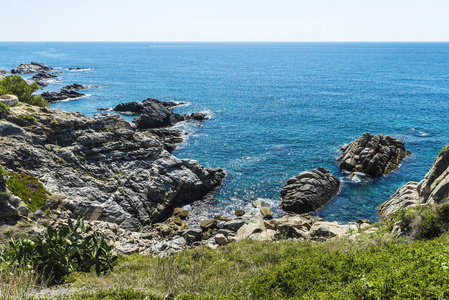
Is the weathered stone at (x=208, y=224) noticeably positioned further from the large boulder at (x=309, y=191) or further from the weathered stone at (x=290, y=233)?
the large boulder at (x=309, y=191)

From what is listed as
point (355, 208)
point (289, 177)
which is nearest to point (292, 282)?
point (355, 208)

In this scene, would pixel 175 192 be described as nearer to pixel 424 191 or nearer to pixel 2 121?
pixel 2 121

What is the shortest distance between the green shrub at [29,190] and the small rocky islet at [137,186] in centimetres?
83

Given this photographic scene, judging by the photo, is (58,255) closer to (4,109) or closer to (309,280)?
(309,280)

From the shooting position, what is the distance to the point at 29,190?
24.4 m

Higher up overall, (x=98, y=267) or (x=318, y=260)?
(x=318, y=260)

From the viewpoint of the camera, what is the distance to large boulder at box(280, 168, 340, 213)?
34031mm

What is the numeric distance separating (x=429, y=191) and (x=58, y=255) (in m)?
29.3

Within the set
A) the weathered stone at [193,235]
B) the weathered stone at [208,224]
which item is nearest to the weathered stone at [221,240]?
the weathered stone at [193,235]

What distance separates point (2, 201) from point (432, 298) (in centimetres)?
2537

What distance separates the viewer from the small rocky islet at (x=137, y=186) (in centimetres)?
2528

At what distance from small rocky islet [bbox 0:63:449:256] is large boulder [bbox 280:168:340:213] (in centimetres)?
12

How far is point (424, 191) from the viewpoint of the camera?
26609 millimetres

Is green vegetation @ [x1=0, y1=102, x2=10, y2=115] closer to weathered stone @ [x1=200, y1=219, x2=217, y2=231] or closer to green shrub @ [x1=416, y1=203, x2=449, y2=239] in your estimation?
weathered stone @ [x1=200, y1=219, x2=217, y2=231]
